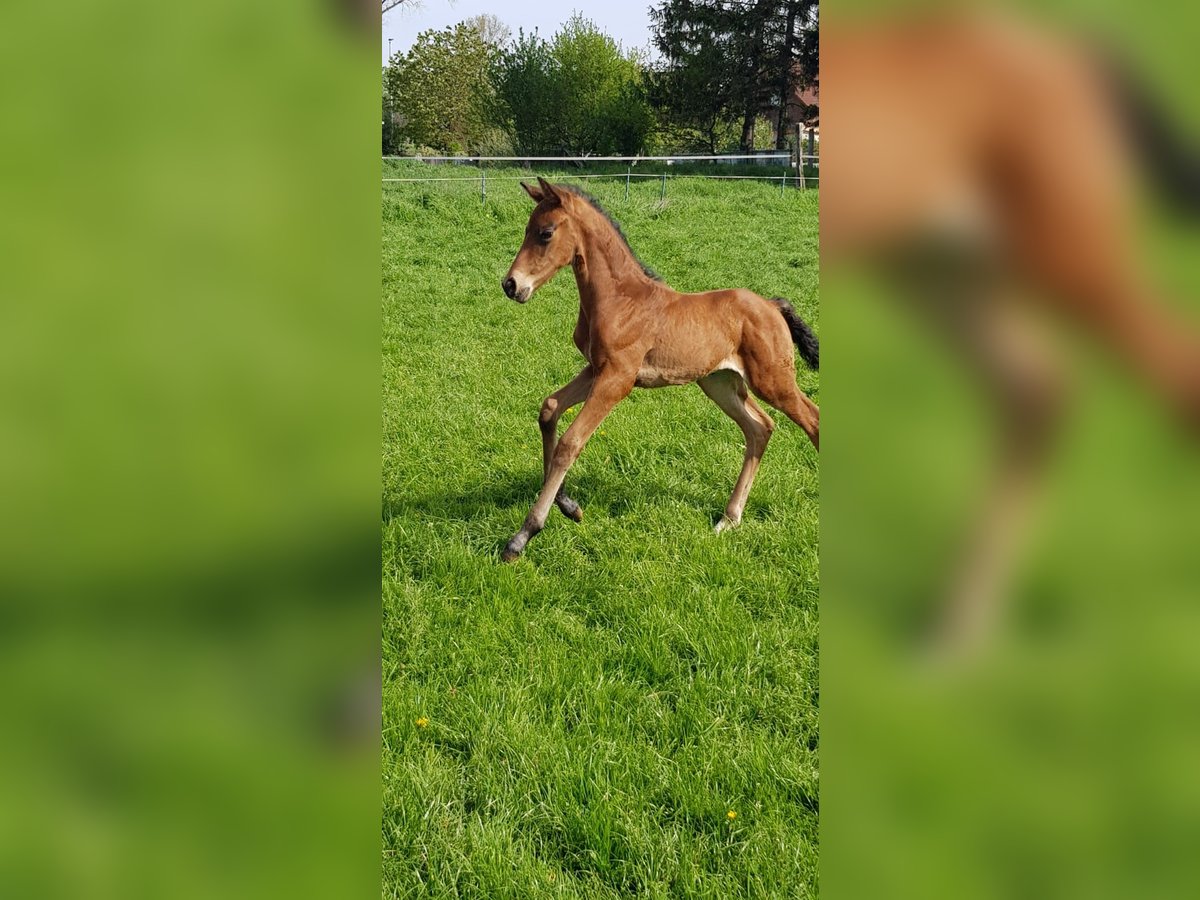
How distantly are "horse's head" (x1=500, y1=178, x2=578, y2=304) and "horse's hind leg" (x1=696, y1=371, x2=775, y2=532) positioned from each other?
133 cm

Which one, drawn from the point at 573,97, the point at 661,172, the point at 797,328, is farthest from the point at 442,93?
the point at 797,328

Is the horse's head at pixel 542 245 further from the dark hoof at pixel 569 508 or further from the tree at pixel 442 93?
the tree at pixel 442 93

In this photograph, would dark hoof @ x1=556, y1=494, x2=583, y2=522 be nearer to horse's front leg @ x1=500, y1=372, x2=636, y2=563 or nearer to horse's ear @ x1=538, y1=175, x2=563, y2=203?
horse's front leg @ x1=500, y1=372, x2=636, y2=563

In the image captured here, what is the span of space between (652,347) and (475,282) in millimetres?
7320

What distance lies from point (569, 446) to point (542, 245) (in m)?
1.04

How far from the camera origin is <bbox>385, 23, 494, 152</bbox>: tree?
37.9 metres

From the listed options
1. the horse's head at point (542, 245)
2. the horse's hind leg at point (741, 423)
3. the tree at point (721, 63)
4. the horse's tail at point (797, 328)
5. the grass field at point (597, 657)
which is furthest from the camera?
the tree at point (721, 63)
